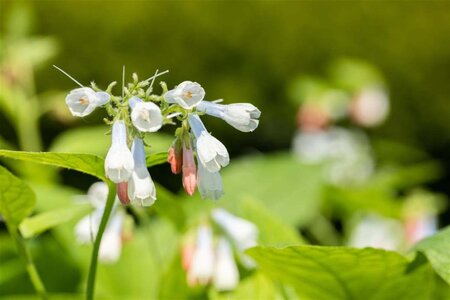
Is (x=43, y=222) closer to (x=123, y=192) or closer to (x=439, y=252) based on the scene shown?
(x=123, y=192)

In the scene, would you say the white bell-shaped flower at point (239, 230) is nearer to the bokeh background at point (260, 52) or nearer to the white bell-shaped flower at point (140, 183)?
the white bell-shaped flower at point (140, 183)

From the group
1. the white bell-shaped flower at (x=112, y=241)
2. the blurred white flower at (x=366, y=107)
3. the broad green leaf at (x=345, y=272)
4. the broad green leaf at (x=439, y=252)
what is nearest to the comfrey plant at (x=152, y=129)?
the broad green leaf at (x=345, y=272)

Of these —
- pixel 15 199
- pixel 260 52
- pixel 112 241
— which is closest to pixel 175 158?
pixel 15 199

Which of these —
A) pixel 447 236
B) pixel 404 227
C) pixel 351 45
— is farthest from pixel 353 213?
pixel 351 45

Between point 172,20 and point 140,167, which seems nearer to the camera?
point 140,167

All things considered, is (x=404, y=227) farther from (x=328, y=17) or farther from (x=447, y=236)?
(x=328, y=17)

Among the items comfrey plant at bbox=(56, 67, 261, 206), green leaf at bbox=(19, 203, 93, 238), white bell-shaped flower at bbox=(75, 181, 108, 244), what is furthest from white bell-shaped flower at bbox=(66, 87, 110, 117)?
white bell-shaped flower at bbox=(75, 181, 108, 244)

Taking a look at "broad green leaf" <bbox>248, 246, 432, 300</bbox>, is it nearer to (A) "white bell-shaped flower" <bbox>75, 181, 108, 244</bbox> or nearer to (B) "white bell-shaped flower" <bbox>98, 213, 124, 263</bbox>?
(A) "white bell-shaped flower" <bbox>75, 181, 108, 244</bbox>
